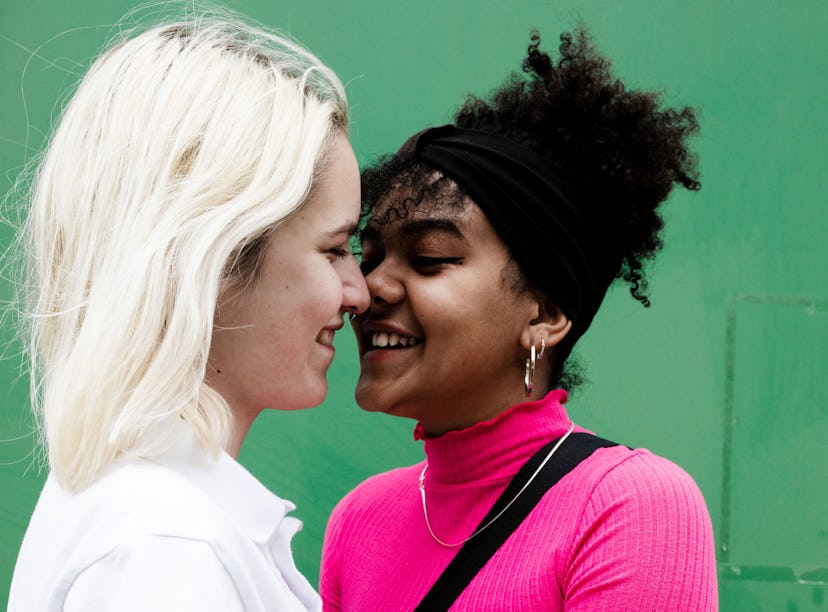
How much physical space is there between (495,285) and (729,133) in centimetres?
150

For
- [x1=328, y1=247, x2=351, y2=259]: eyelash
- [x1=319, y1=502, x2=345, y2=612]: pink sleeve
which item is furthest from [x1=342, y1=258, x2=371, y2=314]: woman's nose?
[x1=319, y1=502, x2=345, y2=612]: pink sleeve

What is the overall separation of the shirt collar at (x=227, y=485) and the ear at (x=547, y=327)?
70 centimetres

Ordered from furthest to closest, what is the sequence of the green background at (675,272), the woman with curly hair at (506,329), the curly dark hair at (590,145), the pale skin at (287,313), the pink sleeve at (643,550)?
1. the green background at (675,272)
2. the curly dark hair at (590,145)
3. the woman with curly hair at (506,329)
4. the pink sleeve at (643,550)
5. the pale skin at (287,313)

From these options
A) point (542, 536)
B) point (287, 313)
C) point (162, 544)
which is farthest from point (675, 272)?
point (162, 544)

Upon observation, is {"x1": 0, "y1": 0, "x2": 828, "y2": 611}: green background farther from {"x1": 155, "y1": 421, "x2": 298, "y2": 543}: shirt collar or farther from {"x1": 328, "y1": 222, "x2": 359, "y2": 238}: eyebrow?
{"x1": 155, "y1": 421, "x2": 298, "y2": 543}: shirt collar

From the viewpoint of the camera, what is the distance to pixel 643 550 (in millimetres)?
1771

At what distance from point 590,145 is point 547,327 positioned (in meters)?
0.37

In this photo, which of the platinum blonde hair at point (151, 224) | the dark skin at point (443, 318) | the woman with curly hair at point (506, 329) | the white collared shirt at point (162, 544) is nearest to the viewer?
the white collared shirt at point (162, 544)

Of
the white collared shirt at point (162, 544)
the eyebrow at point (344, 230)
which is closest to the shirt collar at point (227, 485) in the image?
the white collared shirt at point (162, 544)

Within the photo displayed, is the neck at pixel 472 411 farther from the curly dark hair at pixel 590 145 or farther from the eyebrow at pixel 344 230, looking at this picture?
the eyebrow at pixel 344 230

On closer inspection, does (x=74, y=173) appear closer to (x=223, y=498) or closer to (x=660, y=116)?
→ (x=223, y=498)

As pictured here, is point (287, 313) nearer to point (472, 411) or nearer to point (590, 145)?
point (472, 411)

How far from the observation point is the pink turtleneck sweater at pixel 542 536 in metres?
1.77

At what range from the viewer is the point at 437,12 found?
3.19m
